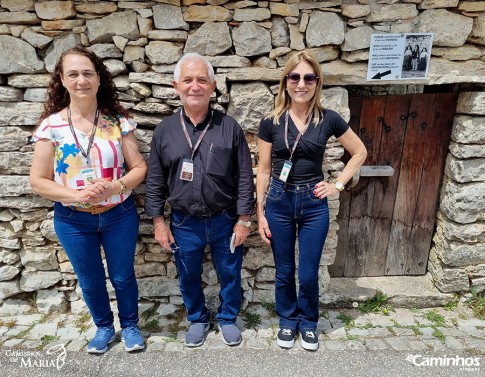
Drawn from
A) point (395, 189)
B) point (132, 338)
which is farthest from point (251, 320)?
point (395, 189)

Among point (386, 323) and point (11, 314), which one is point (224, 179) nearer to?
point (386, 323)

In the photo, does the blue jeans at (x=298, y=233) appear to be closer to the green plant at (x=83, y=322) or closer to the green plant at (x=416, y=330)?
the green plant at (x=416, y=330)

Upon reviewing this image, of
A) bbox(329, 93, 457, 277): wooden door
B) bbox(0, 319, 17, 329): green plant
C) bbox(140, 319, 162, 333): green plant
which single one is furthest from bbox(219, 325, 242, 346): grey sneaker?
bbox(0, 319, 17, 329): green plant

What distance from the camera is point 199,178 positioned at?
2.54m

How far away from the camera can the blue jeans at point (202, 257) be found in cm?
271

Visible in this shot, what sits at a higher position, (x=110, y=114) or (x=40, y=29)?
(x=40, y=29)

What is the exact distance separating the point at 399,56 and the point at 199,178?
183 centimetres

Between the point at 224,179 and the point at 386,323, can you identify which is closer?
the point at 224,179

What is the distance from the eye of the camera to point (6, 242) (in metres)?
3.24

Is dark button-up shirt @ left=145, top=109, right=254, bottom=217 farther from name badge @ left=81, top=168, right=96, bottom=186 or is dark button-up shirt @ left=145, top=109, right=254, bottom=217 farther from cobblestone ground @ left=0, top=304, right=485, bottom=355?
cobblestone ground @ left=0, top=304, right=485, bottom=355

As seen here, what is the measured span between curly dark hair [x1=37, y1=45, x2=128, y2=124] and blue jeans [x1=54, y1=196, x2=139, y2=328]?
2.12 ft

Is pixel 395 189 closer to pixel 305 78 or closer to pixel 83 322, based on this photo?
pixel 305 78

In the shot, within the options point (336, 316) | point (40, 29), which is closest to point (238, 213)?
point (336, 316)

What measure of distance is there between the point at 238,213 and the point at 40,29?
204 cm
